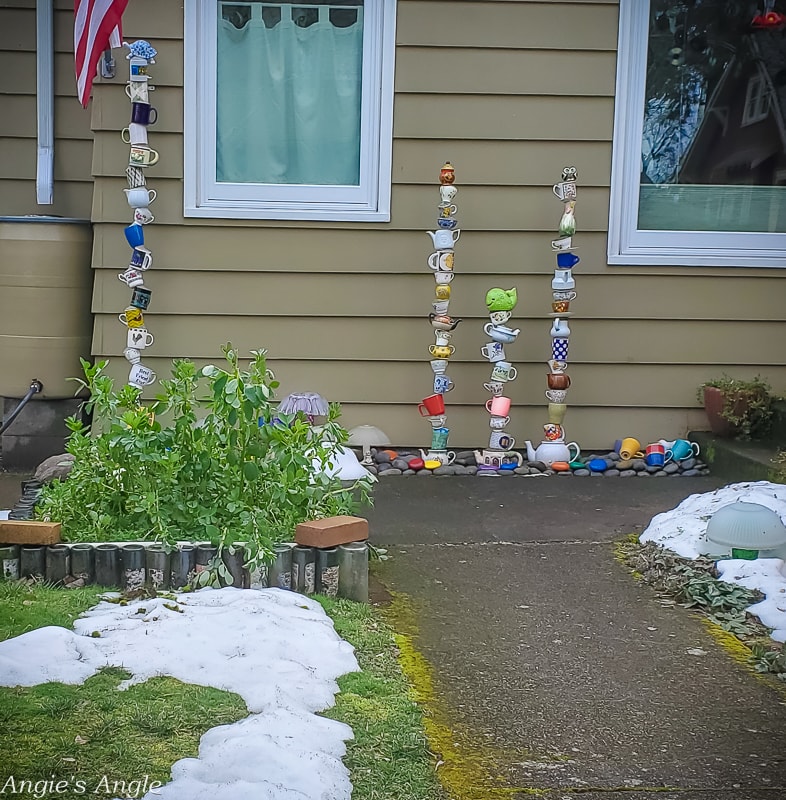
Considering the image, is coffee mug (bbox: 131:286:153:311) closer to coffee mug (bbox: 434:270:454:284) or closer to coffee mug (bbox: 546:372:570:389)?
coffee mug (bbox: 434:270:454:284)

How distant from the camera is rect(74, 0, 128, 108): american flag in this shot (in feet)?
14.6

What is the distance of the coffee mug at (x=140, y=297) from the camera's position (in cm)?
502

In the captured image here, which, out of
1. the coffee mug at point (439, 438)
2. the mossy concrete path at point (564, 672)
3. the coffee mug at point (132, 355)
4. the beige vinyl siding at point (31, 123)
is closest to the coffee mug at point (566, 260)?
the coffee mug at point (439, 438)

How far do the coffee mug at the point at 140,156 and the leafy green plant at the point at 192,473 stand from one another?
1960mm

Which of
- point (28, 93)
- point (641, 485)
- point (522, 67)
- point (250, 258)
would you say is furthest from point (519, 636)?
point (28, 93)

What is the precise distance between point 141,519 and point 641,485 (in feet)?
8.73

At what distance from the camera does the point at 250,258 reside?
5.23m

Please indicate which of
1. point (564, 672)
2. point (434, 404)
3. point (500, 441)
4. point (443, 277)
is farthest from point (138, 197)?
point (564, 672)

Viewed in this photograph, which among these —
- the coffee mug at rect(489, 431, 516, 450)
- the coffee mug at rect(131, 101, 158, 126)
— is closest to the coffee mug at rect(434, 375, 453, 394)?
the coffee mug at rect(489, 431, 516, 450)

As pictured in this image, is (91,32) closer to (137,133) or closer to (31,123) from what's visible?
(137,133)

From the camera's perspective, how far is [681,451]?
5.28 metres

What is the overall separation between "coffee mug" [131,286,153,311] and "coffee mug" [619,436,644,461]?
8.38ft

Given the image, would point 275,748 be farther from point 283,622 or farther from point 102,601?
point 102,601

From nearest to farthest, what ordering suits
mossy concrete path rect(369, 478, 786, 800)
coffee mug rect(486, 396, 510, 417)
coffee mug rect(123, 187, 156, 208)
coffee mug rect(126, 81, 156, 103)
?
mossy concrete path rect(369, 478, 786, 800) → coffee mug rect(126, 81, 156, 103) → coffee mug rect(123, 187, 156, 208) → coffee mug rect(486, 396, 510, 417)
